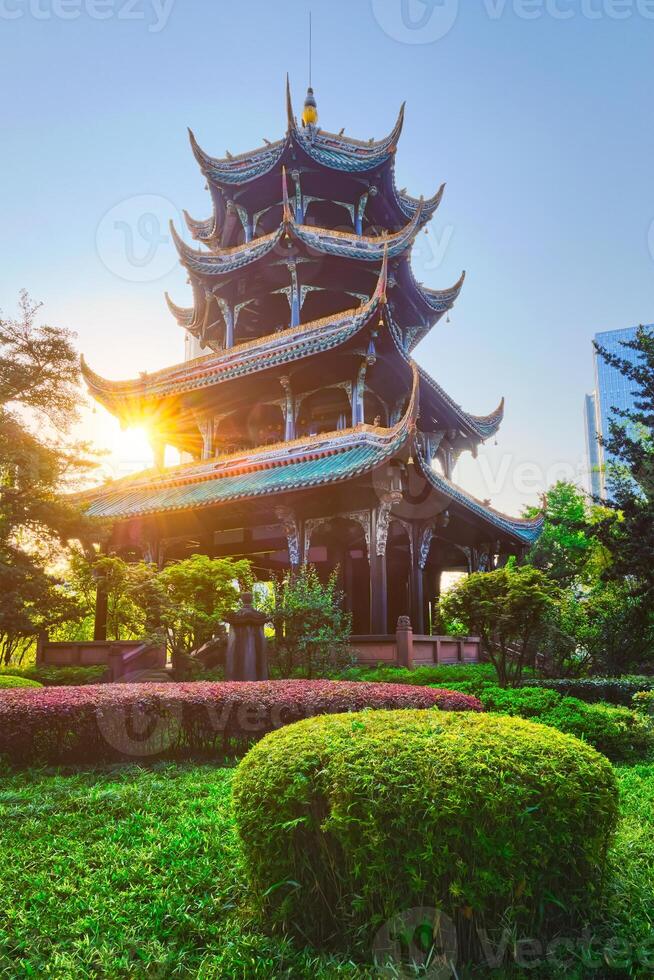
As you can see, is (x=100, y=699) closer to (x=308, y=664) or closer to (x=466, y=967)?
(x=466, y=967)

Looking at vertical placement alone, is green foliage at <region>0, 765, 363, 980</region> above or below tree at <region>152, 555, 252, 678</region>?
below

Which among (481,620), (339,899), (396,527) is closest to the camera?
(339,899)

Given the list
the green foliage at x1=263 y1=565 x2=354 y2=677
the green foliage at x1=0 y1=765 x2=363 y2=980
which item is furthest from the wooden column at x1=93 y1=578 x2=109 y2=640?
the green foliage at x1=0 y1=765 x2=363 y2=980

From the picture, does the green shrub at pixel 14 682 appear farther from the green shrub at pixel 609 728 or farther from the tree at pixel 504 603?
the green shrub at pixel 609 728

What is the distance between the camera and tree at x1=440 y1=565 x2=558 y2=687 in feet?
36.3

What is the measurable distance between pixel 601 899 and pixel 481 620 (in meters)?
8.65

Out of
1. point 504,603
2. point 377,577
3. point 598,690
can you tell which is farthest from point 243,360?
point 598,690

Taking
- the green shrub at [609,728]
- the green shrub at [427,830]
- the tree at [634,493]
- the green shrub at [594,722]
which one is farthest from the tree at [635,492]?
the green shrub at [427,830]

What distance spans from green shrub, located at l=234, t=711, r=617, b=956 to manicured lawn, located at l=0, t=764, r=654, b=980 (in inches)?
9.2

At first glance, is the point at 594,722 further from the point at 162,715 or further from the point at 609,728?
the point at 162,715

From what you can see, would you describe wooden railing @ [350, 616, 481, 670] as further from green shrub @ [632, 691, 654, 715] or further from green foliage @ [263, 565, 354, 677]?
green shrub @ [632, 691, 654, 715]

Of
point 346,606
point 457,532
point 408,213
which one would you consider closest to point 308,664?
point 346,606

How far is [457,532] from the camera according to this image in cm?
2212
